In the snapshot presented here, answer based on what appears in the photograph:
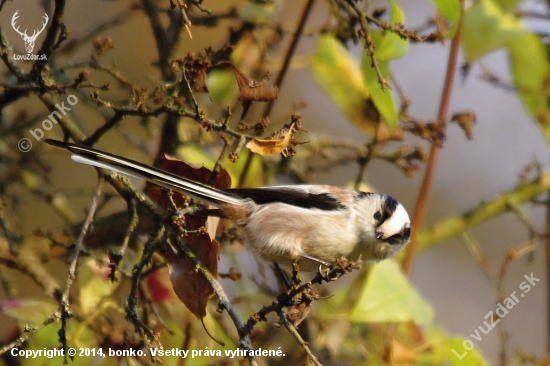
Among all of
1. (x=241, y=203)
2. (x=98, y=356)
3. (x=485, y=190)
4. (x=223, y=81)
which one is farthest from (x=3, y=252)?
(x=485, y=190)

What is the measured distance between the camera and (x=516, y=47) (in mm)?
2262

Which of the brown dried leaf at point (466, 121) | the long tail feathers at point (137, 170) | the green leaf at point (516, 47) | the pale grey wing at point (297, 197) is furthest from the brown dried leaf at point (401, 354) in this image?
the green leaf at point (516, 47)

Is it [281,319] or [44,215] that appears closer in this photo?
[281,319]

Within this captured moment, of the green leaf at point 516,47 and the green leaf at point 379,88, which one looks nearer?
the green leaf at point 379,88

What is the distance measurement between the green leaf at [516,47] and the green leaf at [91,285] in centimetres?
153

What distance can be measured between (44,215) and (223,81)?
1756 millimetres

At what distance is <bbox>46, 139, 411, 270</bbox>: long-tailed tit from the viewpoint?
200 cm

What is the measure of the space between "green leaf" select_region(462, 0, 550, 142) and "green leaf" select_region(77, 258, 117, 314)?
1.53 m

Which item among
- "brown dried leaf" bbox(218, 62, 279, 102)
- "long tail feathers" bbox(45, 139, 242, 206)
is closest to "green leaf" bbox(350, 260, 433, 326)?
"long tail feathers" bbox(45, 139, 242, 206)

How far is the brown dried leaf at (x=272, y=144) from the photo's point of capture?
1.51m

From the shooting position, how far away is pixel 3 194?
2.45 metres

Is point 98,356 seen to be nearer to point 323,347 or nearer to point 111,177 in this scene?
point 111,177

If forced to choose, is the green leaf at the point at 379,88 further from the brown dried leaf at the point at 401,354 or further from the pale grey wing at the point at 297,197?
the brown dried leaf at the point at 401,354

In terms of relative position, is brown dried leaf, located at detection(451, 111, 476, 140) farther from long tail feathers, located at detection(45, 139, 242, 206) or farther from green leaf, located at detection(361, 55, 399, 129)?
long tail feathers, located at detection(45, 139, 242, 206)
